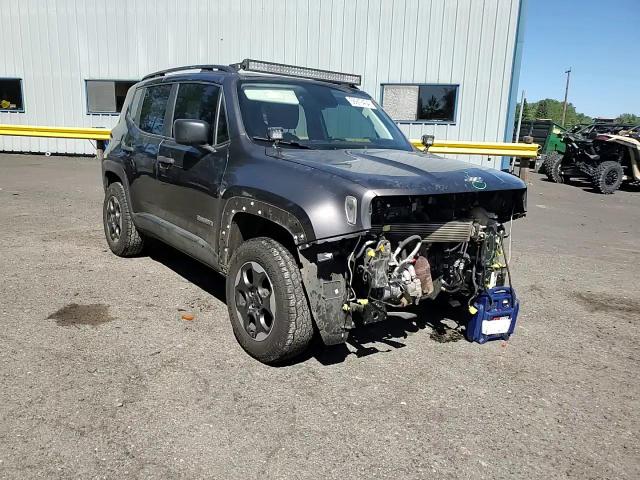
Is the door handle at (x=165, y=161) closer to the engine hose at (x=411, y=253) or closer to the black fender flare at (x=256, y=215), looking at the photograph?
the black fender flare at (x=256, y=215)

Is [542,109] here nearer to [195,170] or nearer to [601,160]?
[601,160]

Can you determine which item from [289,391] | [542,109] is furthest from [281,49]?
[542,109]

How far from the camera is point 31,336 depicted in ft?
12.7

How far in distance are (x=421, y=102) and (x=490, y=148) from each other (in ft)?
11.2

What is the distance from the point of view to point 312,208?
121 inches

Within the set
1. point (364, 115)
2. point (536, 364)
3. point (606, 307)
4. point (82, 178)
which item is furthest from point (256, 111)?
point (82, 178)

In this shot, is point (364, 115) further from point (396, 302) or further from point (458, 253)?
Answer: point (396, 302)

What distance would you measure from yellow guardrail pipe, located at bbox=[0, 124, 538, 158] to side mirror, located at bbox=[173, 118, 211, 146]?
254 inches

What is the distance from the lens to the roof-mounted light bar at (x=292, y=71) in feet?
14.5

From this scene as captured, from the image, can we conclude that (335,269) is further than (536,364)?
No

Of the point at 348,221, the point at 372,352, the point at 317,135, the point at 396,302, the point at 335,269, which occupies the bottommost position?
the point at 372,352


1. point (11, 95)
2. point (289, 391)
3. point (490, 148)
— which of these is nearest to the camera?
point (289, 391)

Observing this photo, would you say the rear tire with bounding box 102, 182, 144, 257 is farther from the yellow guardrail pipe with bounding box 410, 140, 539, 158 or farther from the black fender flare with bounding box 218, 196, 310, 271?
the yellow guardrail pipe with bounding box 410, 140, 539, 158

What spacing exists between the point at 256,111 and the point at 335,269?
157 cm
